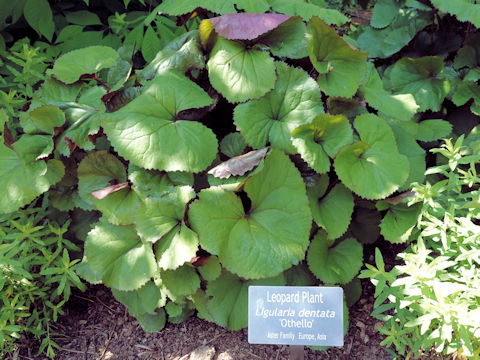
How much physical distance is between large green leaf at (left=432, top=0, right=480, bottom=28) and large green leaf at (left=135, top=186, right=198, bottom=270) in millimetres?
1704

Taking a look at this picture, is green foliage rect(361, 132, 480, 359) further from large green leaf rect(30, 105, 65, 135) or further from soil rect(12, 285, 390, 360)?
large green leaf rect(30, 105, 65, 135)

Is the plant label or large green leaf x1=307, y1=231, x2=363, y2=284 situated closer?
the plant label

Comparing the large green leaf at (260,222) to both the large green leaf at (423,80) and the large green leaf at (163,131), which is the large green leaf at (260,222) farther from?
the large green leaf at (423,80)

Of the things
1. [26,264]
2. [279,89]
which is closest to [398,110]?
[279,89]

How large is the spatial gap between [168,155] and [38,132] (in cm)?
68

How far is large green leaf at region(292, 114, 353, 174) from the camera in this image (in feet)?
5.26

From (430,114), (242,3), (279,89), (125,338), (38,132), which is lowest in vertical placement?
(125,338)

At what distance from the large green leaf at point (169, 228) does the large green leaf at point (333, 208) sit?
48 cm

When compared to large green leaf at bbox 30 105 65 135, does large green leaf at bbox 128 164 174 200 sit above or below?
below

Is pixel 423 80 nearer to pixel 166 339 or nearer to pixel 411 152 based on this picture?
pixel 411 152

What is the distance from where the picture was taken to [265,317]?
4.40ft

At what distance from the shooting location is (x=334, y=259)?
1.75m

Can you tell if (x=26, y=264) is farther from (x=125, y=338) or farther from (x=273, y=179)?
(x=273, y=179)

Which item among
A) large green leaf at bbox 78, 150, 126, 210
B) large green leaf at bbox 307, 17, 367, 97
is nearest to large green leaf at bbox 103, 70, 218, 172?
large green leaf at bbox 78, 150, 126, 210
